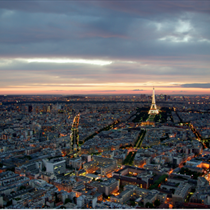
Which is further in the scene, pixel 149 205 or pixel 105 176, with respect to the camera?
pixel 105 176

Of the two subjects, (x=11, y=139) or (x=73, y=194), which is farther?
(x=11, y=139)

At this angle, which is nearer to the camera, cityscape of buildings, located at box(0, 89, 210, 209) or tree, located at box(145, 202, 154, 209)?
tree, located at box(145, 202, 154, 209)

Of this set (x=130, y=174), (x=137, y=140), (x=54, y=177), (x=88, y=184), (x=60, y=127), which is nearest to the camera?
(x=88, y=184)

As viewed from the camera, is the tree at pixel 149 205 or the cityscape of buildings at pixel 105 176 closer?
the tree at pixel 149 205

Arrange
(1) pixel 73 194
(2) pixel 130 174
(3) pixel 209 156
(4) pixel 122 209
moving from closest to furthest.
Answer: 1. (4) pixel 122 209
2. (1) pixel 73 194
3. (2) pixel 130 174
4. (3) pixel 209 156

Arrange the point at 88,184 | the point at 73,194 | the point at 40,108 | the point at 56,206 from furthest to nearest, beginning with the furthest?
the point at 40,108 → the point at 88,184 → the point at 73,194 → the point at 56,206

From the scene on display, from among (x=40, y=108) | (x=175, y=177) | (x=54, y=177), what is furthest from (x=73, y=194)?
(x=40, y=108)

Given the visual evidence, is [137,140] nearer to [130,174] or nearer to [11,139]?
[130,174]

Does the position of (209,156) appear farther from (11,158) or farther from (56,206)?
(11,158)

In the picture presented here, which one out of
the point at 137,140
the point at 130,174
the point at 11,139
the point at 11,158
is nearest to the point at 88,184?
the point at 130,174
